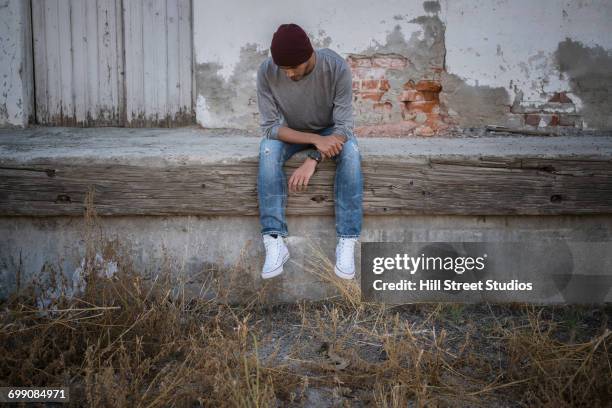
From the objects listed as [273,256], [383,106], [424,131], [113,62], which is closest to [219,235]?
[273,256]

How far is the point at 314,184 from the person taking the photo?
331cm

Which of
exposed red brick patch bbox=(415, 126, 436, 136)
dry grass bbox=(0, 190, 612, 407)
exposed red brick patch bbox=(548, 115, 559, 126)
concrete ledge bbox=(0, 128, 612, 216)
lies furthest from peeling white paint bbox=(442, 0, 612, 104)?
dry grass bbox=(0, 190, 612, 407)

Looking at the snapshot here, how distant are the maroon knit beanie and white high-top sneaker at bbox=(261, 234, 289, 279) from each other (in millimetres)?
925

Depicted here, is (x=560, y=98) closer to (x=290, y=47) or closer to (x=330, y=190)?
(x=330, y=190)

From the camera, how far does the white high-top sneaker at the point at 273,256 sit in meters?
3.15

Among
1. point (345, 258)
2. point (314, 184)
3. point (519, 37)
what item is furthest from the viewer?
point (519, 37)

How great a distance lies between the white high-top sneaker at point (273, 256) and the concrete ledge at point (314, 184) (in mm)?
222

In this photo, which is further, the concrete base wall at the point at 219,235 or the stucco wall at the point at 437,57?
the stucco wall at the point at 437,57

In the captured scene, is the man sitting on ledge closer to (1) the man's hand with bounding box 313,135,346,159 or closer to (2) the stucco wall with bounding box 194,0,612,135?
(1) the man's hand with bounding box 313,135,346,159

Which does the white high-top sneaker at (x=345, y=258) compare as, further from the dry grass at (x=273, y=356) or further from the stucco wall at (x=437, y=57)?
the stucco wall at (x=437, y=57)

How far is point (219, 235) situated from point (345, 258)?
76cm

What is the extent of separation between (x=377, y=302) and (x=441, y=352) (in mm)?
743

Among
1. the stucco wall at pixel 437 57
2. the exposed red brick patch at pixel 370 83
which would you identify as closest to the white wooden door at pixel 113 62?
the stucco wall at pixel 437 57

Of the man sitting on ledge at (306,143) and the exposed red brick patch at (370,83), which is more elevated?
the exposed red brick patch at (370,83)
